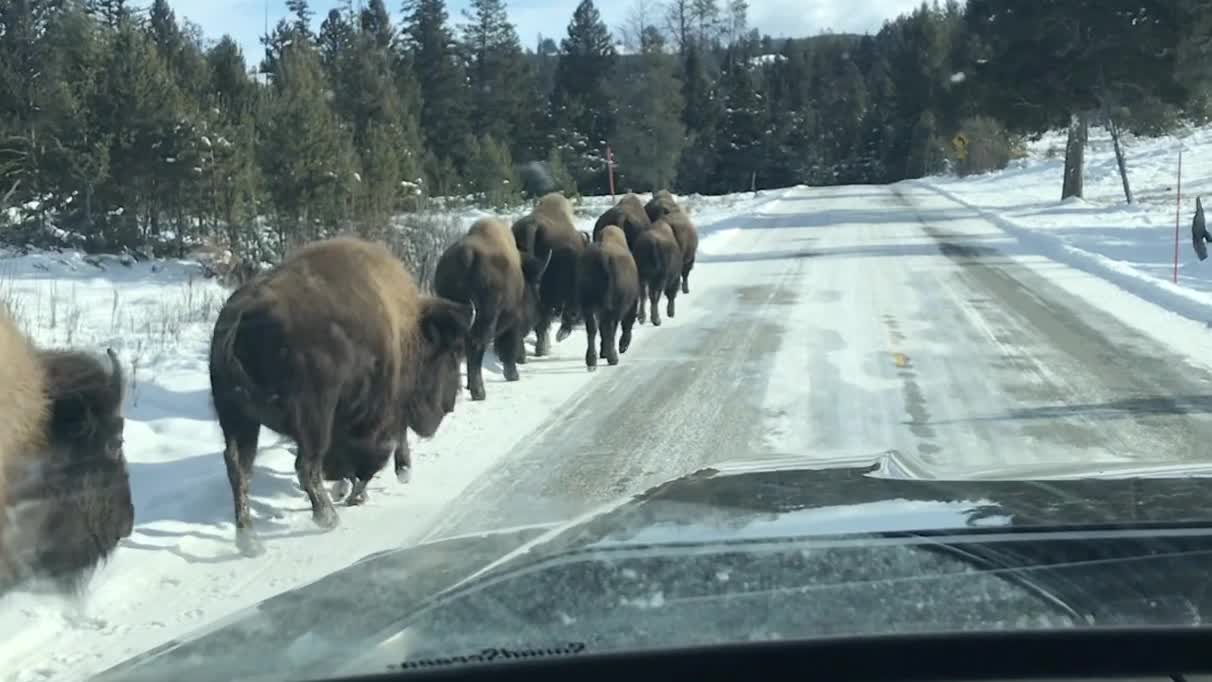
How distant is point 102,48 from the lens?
27.4m

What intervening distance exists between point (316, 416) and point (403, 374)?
1.15 meters

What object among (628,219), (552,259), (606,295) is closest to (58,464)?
(606,295)

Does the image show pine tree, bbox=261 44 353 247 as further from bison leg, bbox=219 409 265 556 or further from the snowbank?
bison leg, bbox=219 409 265 556

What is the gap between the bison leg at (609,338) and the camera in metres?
12.5

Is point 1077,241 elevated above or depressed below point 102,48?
below

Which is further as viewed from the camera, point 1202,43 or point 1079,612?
point 1202,43

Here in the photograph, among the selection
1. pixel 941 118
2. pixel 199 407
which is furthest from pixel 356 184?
pixel 941 118

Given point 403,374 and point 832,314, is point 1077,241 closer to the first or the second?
point 832,314

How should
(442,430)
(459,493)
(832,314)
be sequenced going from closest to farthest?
(459,493) < (442,430) < (832,314)

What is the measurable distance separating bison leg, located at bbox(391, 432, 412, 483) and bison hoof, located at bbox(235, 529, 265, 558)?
1390 mm

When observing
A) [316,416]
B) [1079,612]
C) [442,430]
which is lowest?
[442,430]

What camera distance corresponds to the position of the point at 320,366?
20.9 ft

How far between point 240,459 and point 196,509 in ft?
1.60

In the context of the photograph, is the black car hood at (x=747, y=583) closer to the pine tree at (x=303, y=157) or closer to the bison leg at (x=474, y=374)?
the bison leg at (x=474, y=374)
